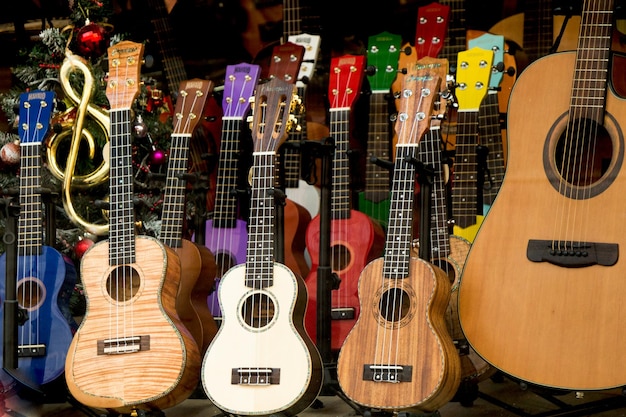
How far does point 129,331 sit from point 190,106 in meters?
1.31

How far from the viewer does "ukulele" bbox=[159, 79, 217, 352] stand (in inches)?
187

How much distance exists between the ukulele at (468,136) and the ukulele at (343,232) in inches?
17.8

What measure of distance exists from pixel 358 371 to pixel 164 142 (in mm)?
2453

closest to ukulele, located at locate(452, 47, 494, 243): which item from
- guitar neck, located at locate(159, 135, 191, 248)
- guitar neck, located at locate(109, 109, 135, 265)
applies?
guitar neck, located at locate(159, 135, 191, 248)

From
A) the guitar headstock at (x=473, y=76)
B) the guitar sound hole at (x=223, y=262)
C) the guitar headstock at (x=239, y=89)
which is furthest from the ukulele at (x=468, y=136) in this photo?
the guitar sound hole at (x=223, y=262)

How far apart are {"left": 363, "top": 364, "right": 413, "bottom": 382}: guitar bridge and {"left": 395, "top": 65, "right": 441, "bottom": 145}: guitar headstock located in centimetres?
102

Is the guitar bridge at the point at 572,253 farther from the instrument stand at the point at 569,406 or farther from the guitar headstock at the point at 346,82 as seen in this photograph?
the guitar headstock at the point at 346,82

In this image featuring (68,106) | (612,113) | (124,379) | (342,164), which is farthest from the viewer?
(68,106)

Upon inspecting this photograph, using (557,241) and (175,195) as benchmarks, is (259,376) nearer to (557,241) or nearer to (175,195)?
(175,195)

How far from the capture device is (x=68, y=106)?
5.77 m

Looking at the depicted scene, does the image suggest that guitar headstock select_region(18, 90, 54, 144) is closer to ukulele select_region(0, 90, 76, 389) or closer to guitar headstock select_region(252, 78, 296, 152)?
ukulele select_region(0, 90, 76, 389)

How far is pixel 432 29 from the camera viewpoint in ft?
18.1

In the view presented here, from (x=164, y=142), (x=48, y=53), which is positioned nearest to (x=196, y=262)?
(x=164, y=142)

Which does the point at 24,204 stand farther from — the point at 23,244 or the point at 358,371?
the point at 358,371
